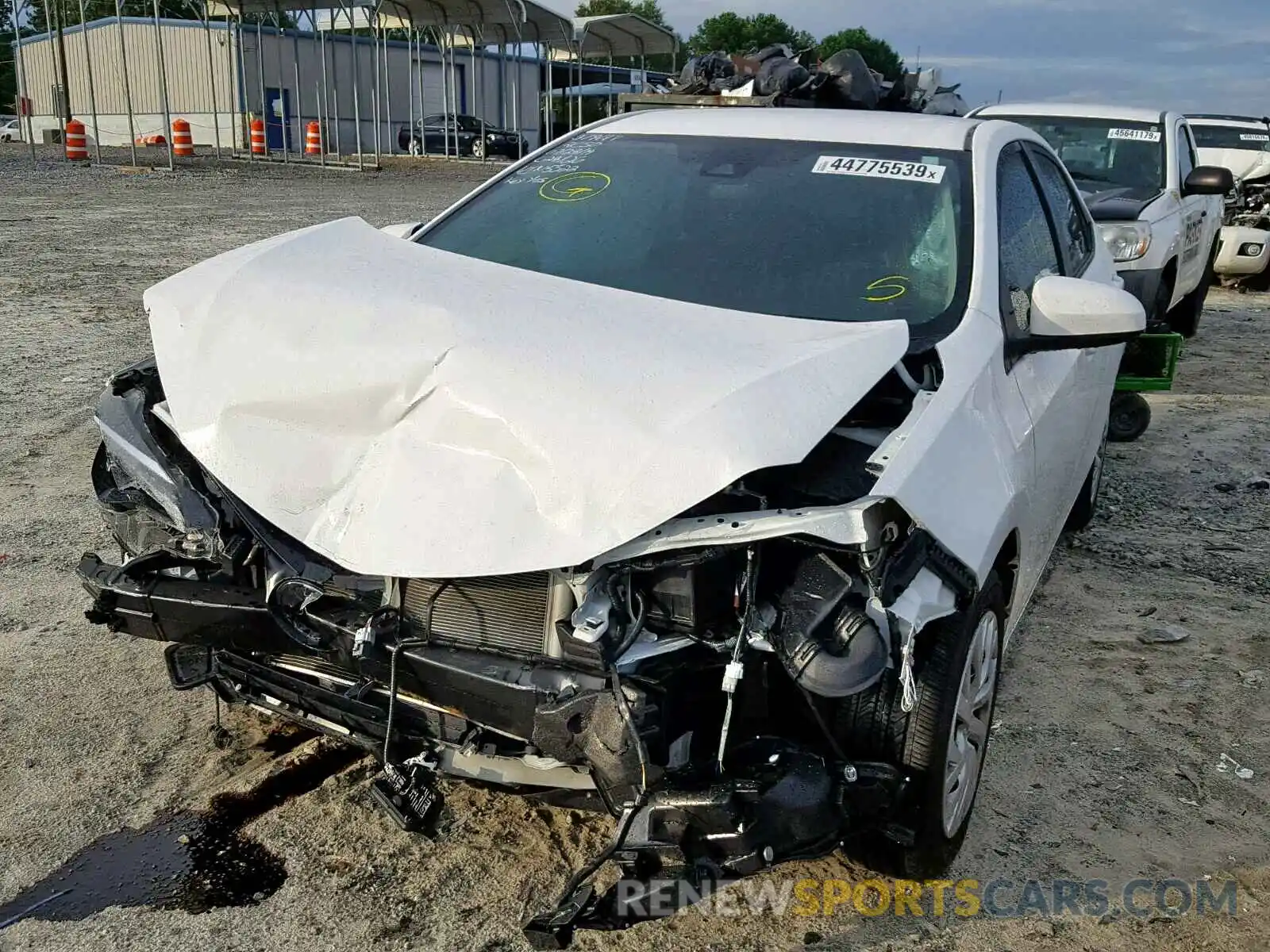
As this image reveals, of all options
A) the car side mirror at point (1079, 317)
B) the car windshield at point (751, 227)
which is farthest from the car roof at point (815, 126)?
the car side mirror at point (1079, 317)

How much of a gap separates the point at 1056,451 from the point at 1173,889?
1348 millimetres

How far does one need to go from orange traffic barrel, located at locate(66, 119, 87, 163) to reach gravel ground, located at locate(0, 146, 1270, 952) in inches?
906

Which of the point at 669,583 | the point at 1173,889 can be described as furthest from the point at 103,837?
the point at 1173,889

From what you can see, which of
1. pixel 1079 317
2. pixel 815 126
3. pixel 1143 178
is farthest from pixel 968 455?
pixel 1143 178

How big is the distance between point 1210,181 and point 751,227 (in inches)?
237

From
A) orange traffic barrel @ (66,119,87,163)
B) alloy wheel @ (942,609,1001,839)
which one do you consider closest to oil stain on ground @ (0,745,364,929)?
alloy wheel @ (942,609,1001,839)

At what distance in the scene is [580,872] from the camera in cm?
227

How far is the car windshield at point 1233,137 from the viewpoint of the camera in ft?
50.7

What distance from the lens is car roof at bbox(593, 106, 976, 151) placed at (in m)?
3.80

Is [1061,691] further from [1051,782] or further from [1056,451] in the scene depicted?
[1056,451]

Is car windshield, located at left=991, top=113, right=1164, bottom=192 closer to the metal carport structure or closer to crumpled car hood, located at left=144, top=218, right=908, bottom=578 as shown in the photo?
crumpled car hood, located at left=144, top=218, right=908, bottom=578

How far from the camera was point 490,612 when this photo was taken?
2.55m

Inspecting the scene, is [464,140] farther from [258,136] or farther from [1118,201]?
[1118,201]

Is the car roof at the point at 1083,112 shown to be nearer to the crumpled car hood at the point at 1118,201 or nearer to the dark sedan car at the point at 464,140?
the crumpled car hood at the point at 1118,201
